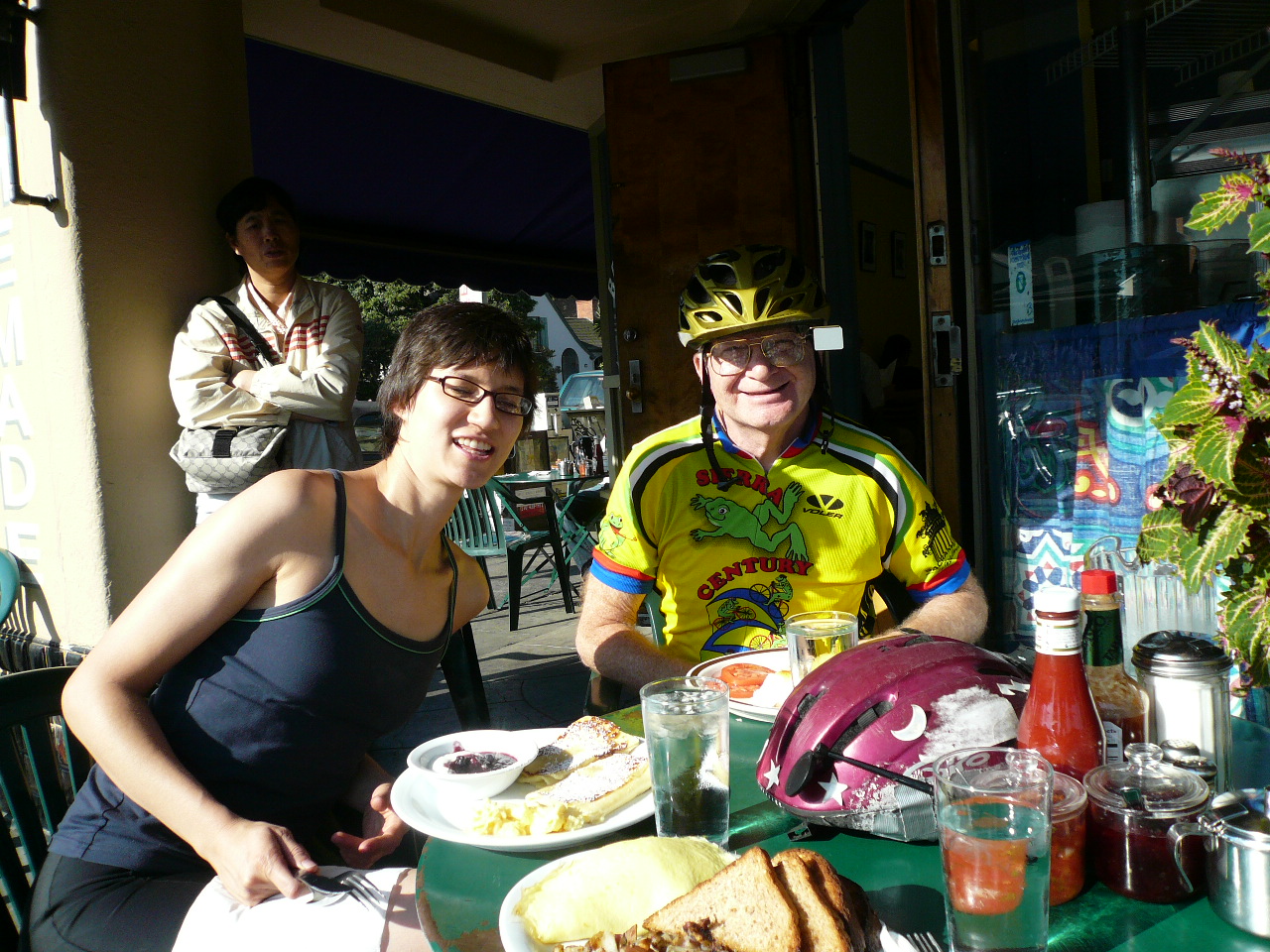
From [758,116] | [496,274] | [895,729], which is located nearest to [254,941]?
[895,729]

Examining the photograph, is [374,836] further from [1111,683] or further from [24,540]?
[24,540]

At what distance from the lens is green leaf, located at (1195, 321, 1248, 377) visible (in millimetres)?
964

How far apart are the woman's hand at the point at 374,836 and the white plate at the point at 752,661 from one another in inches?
25.6

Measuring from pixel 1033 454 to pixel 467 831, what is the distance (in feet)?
Answer: 9.80

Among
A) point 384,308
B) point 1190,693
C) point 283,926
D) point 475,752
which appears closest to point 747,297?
point 475,752

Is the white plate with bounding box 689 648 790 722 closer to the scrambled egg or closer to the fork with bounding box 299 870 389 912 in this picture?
the scrambled egg

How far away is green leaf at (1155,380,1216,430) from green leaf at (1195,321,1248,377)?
29 millimetres

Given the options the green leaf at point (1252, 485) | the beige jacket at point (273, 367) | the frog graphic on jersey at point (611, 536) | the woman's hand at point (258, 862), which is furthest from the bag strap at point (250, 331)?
the green leaf at point (1252, 485)

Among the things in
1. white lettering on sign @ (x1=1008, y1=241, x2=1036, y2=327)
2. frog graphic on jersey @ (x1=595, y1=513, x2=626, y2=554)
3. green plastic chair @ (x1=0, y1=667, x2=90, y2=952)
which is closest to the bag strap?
frog graphic on jersey @ (x1=595, y1=513, x2=626, y2=554)

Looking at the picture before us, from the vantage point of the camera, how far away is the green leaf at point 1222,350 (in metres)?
0.96

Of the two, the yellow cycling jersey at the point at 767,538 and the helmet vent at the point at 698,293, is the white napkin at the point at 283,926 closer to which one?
the yellow cycling jersey at the point at 767,538

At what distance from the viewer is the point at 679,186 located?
5.24 metres

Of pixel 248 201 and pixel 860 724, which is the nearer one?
pixel 860 724

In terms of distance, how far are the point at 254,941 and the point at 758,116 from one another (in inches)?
185
